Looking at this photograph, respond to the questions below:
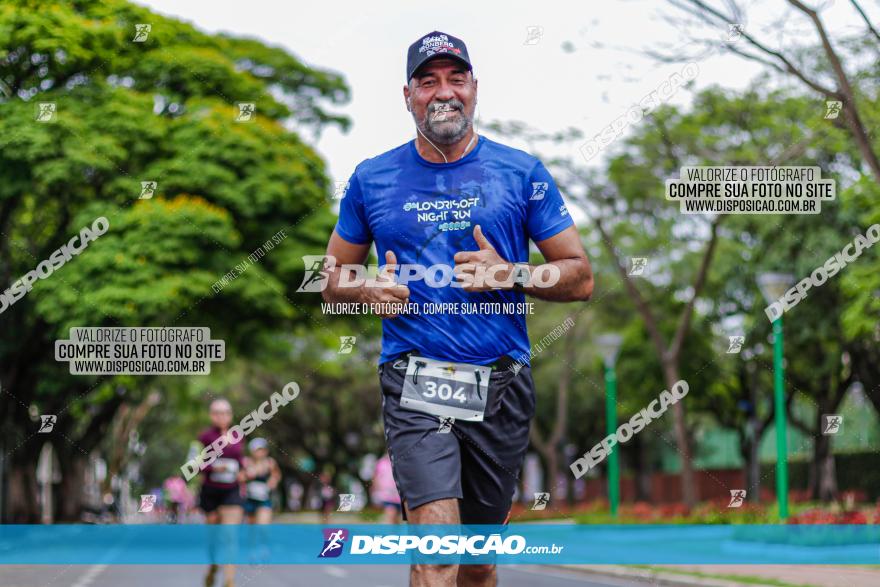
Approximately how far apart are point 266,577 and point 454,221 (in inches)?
444

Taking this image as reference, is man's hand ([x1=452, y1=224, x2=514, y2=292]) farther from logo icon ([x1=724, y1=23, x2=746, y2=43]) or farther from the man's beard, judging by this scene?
logo icon ([x1=724, y1=23, x2=746, y2=43])

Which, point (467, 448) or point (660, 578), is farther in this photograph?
point (660, 578)

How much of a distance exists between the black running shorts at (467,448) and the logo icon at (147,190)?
808 inches

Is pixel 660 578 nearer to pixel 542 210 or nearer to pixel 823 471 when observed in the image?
pixel 542 210

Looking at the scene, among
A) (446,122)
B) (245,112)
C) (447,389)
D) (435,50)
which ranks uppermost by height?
(245,112)

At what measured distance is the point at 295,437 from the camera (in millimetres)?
57969

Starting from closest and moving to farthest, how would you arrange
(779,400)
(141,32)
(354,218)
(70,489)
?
(354,218)
(779,400)
(141,32)
(70,489)

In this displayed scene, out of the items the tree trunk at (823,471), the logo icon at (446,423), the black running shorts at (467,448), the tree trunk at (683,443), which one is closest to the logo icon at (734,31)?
the black running shorts at (467,448)

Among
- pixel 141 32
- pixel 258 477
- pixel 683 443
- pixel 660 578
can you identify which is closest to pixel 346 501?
pixel 258 477

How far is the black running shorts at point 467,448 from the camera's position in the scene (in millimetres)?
4125

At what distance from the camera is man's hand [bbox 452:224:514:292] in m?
4.18

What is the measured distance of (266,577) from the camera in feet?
48.8

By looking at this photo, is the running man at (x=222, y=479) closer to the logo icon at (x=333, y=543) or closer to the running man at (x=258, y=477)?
the running man at (x=258, y=477)

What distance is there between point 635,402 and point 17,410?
75.2 feet
